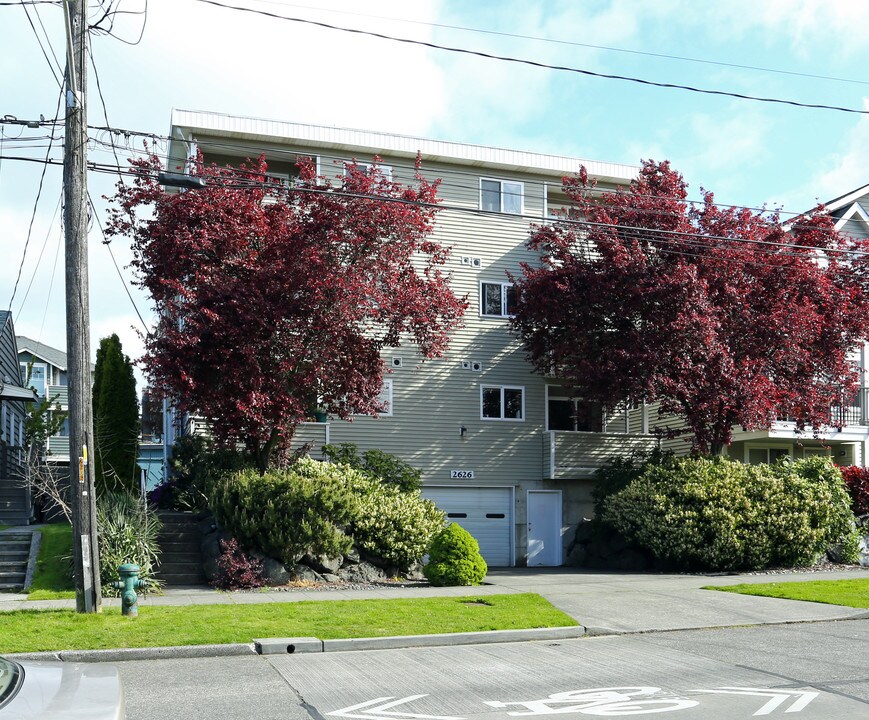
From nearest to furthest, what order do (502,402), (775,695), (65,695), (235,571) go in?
1. (65,695)
2. (775,695)
3. (235,571)
4. (502,402)

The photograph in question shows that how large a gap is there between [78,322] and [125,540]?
509 cm

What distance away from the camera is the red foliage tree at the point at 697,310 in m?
21.7

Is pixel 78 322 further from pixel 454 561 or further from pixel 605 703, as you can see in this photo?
pixel 605 703

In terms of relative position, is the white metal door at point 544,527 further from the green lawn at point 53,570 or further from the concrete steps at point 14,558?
the concrete steps at point 14,558

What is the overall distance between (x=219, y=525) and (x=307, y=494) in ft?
6.58

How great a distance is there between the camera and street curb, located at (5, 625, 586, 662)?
11.1 meters

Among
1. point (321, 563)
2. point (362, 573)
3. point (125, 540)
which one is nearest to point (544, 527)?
point (362, 573)

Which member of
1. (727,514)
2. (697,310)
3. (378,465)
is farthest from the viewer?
(378,465)

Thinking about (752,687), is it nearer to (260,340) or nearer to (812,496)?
(260,340)

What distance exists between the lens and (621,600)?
16.0 metres

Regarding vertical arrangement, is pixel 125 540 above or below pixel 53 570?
above

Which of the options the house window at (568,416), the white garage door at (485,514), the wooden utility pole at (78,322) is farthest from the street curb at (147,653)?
the house window at (568,416)

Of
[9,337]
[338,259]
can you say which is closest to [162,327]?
[338,259]

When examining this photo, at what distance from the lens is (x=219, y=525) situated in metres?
18.8
